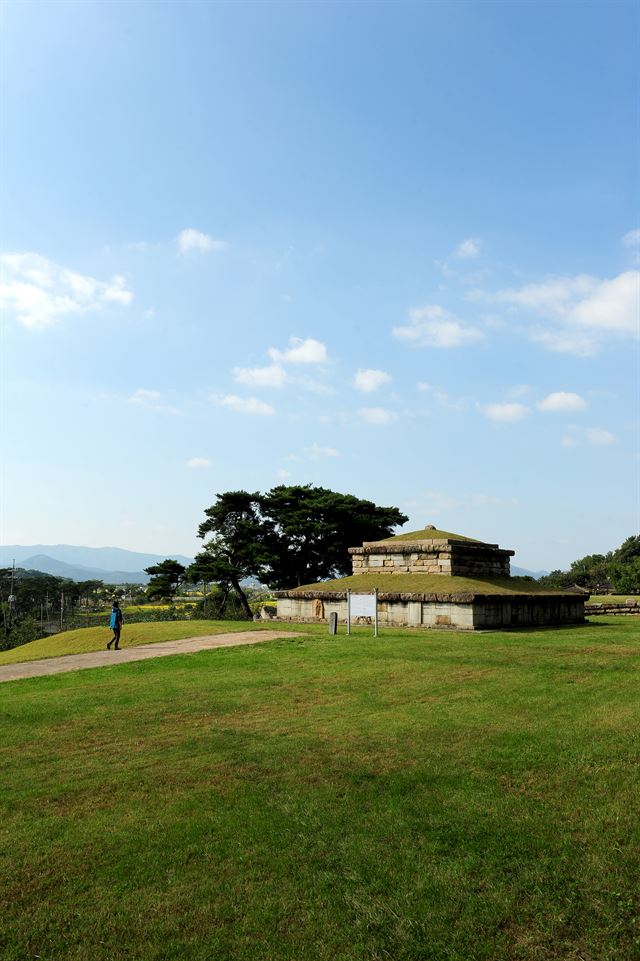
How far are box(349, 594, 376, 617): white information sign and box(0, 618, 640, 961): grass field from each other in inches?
305

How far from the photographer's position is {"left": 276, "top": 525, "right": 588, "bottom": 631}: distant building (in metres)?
21.5

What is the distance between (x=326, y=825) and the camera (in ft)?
18.0

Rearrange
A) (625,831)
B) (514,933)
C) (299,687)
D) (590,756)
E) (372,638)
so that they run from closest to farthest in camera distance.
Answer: (514,933)
(625,831)
(590,756)
(299,687)
(372,638)

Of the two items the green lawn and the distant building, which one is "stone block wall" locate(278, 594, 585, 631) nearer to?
the distant building

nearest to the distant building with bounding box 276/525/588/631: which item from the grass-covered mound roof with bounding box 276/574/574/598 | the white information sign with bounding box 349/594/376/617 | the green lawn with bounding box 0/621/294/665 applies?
the grass-covered mound roof with bounding box 276/574/574/598

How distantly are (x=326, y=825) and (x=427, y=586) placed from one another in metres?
18.4

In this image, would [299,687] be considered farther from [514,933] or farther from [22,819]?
[514,933]

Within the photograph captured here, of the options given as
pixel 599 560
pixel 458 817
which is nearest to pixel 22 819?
pixel 458 817

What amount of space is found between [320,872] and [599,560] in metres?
126

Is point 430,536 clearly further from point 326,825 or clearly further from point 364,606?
point 326,825

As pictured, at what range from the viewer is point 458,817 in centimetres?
560

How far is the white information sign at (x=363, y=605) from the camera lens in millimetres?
18688

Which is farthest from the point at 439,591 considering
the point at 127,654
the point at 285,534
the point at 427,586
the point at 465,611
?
the point at 285,534

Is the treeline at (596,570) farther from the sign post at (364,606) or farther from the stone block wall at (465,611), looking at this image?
the sign post at (364,606)
